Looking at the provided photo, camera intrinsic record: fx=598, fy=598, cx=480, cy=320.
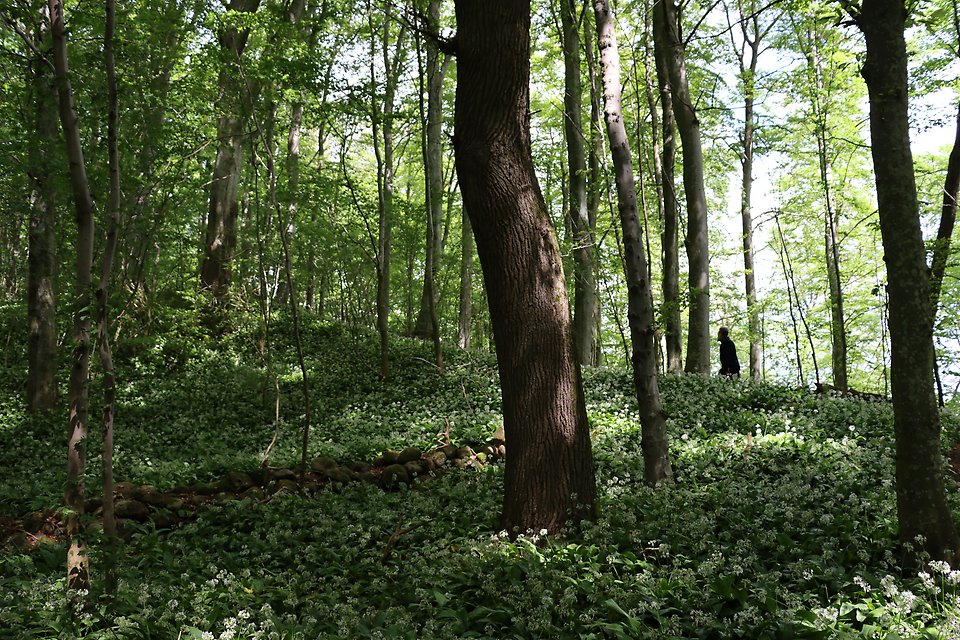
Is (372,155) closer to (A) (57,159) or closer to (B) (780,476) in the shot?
(A) (57,159)

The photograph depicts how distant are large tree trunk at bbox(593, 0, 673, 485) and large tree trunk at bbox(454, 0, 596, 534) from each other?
1141 mm

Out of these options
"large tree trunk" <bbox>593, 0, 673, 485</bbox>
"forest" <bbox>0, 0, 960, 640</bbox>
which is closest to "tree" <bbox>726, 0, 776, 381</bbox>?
"forest" <bbox>0, 0, 960, 640</bbox>

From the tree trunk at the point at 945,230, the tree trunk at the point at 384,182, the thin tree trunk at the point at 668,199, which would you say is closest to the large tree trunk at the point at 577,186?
the thin tree trunk at the point at 668,199

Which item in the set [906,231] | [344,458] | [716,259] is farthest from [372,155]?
[906,231]

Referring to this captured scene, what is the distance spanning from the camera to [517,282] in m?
4.81

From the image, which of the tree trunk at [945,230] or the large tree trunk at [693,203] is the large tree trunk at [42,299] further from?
the tree trunk at [945,230]

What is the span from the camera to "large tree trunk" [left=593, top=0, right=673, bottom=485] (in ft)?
18.7

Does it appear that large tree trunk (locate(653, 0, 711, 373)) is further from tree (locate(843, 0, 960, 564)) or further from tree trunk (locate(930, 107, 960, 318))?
tree (locate(843, 0, 960, 564))

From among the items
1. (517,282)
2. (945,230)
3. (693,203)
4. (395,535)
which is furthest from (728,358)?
(395,535)

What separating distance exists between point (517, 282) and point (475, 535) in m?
2.10

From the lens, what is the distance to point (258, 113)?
9312 millimetres

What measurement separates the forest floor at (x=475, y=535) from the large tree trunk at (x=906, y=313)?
12.5 inches

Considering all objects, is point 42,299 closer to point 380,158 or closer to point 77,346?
point 380,158

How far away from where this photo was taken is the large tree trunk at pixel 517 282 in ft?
15.6
